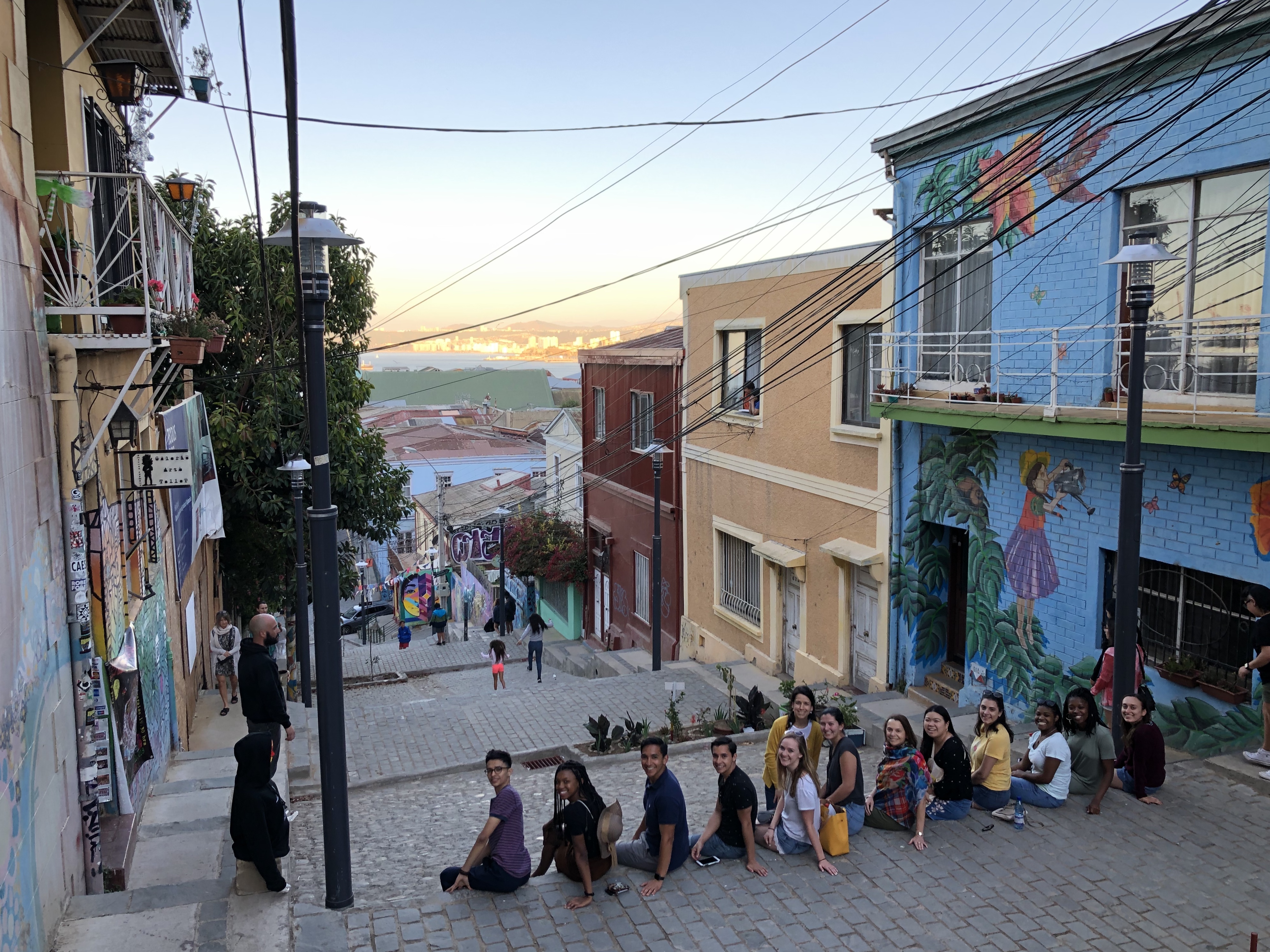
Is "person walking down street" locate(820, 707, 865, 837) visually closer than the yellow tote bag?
No

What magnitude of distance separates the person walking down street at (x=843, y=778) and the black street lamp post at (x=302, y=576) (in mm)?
9804

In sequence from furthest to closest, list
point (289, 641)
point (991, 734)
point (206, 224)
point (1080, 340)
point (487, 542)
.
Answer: point (487, 542) < point (289, 641) < point (206, 224) < point (1080, 340) < point (991, 734)

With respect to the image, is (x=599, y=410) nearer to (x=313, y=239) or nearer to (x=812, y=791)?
(x=812, y=791)

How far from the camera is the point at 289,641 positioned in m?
23.0

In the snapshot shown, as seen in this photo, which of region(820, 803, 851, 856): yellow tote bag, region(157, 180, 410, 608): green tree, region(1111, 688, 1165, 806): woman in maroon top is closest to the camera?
region(820, 803, 851, 856): yellow tote bag

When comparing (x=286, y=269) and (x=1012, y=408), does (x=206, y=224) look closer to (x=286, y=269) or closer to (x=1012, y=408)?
(x=286, y=269)

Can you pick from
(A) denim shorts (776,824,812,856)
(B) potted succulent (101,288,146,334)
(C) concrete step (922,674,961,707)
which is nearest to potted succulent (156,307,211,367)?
(B) potted succulent (101,288,146,334)

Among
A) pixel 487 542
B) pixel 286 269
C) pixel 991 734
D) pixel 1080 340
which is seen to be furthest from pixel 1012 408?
pixel 487 542

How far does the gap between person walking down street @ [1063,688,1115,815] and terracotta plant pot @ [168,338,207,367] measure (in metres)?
8.14

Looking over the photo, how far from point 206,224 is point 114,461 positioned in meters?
8.71

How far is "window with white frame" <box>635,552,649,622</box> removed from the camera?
920 inches

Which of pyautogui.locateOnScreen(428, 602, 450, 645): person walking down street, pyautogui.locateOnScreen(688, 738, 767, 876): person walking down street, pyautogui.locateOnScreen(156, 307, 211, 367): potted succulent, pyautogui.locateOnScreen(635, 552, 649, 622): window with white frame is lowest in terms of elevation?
pyautogui.locateOnScreen(428, 602, 450, 645): person walking down street

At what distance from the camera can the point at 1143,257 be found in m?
7.64

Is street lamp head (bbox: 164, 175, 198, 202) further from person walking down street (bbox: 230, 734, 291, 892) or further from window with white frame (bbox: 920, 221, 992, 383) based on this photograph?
window with white frame (bbox: 920, 221, 992, 383)
